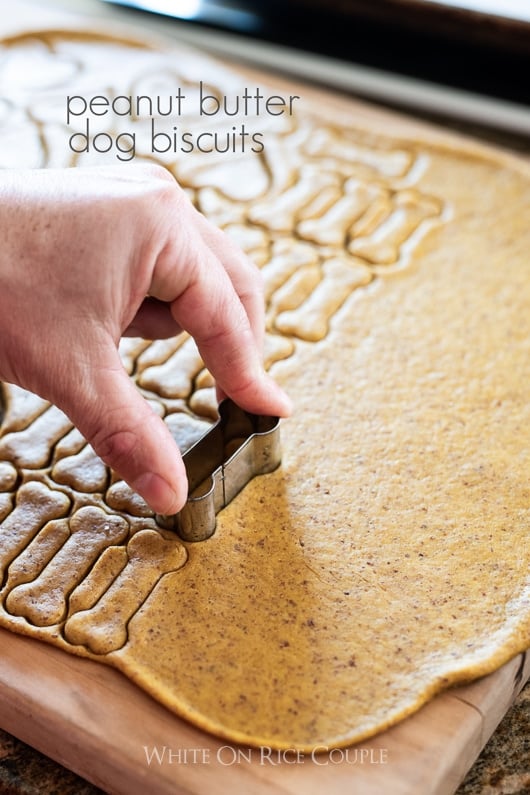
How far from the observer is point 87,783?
2.49 feet

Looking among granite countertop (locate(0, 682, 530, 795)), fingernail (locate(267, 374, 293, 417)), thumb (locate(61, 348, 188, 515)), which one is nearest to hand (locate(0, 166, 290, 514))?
thumb (locate(61, 348, 188, 515))

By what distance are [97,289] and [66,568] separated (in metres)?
0.26

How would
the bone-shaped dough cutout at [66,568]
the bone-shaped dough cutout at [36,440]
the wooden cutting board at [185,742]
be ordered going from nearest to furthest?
the wooden cutting board at [185,742] < the bone-shaped dough cutout at [66,568] < the bone-shaped dough cutout at [36,440]

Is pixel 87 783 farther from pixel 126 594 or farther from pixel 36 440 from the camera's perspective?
pixel 36 440

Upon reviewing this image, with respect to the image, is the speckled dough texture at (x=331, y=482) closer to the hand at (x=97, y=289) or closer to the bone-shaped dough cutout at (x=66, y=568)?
the bone-shaped dough cutout at (x=66, y=568)

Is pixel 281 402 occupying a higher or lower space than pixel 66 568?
higher

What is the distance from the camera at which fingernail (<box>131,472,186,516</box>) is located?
75 centimetres

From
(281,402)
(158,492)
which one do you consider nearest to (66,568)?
(158,492)

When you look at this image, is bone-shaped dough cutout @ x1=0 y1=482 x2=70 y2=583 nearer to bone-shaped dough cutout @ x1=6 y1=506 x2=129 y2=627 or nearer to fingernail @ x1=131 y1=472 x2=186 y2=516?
bone-shaped dough cutout @ x1=6 y1=506 x2=129 y2=627

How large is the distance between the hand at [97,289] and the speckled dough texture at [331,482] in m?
0.11

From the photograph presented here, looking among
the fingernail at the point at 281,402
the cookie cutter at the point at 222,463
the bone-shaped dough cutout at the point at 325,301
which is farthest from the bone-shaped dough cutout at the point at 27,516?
the bone-shaped dough cutout at the point at 325,301

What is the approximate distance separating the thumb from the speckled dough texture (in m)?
0.11

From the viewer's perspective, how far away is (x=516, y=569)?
83 cm

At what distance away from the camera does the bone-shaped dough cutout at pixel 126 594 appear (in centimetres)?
77
